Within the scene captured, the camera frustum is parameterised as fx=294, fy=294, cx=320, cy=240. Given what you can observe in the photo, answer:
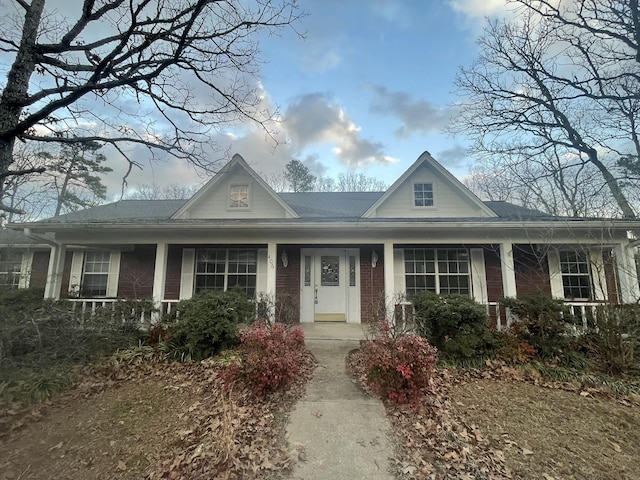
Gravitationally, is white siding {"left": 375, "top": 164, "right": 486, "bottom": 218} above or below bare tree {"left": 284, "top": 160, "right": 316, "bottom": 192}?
below

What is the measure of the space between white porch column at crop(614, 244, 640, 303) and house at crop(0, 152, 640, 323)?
1.1 inches

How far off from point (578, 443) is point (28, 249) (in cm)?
1578

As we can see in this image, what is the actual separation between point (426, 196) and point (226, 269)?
687cm

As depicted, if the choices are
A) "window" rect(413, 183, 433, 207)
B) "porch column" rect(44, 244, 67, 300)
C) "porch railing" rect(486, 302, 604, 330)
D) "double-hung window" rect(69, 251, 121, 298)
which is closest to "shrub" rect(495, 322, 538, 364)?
"porch railing" rect(486, 302, 604, 330)

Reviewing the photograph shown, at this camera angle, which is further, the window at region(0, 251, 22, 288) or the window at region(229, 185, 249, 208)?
the window at region(0, 251, 22, 288)

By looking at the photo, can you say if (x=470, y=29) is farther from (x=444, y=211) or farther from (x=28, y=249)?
(x=28, y=249)

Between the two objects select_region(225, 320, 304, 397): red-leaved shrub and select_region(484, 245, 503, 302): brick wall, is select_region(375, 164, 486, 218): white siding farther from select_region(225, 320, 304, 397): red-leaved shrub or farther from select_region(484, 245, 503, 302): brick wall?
select_region(225, 320, 304, 397): red-leaved shrub

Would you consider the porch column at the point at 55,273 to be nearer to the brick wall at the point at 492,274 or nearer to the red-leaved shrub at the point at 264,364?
the red-leaved shrub at the point at 264,364

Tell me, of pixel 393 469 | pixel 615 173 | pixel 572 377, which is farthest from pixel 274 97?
pixel 615 173

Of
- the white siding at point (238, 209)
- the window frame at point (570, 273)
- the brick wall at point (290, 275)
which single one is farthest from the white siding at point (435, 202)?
the white siding at point (238, 209)

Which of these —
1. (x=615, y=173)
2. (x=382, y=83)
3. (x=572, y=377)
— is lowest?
(x=572, y=377)

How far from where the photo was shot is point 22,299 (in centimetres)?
761

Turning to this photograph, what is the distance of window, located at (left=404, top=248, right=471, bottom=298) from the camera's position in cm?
889

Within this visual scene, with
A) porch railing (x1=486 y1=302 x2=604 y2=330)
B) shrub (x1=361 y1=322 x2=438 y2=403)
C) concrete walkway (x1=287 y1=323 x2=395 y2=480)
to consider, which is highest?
porch railing (x1=486 y1=302 x2=604 y2=330)
